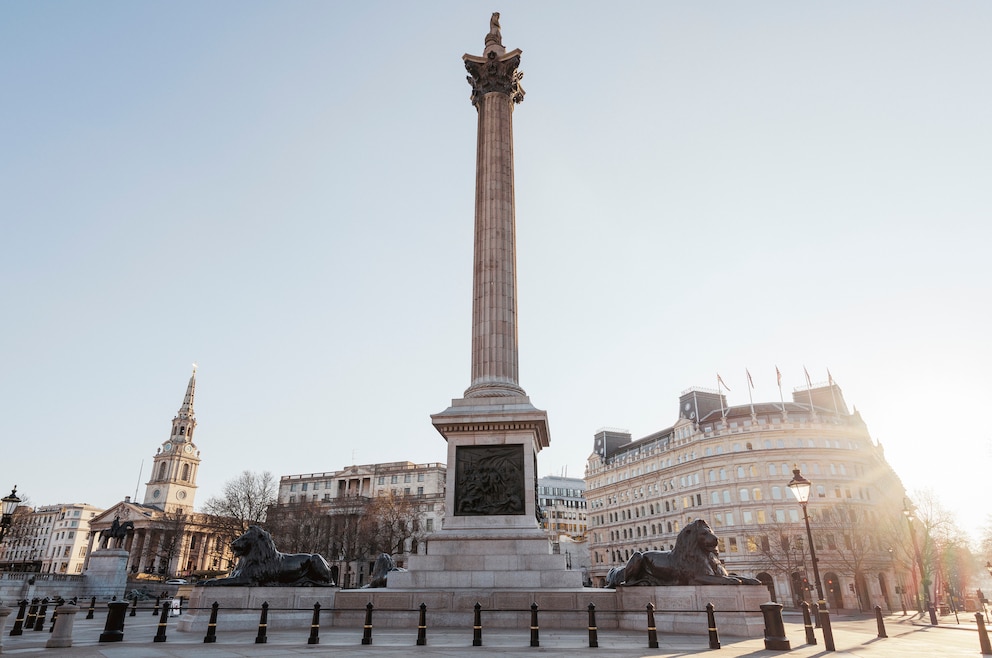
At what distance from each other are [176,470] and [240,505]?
208ft

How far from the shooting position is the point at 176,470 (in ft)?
414

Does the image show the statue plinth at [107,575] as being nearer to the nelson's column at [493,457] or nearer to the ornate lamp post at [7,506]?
the ornate lamp post at [7,506]

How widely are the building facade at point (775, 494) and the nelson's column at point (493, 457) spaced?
4651 centimetres

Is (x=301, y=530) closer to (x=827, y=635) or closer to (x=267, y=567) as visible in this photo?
(x=267, y=567)

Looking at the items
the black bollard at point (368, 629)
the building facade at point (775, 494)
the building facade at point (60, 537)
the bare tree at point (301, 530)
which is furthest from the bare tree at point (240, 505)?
the building facade at point (60, 537)

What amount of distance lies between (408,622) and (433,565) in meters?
2.67

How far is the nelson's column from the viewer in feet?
61.7

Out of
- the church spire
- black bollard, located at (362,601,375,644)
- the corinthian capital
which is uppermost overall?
the church spire

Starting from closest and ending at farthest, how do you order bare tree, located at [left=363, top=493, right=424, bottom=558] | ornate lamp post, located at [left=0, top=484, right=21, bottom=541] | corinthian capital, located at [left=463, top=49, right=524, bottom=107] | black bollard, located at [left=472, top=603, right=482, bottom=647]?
A: black bollard, located at [left=472, top=603, right=482, bottom=647], ornate lamp post, located at [left=0, top=484, right=21, bottom=541], corinthian capital, located at [left=463, top=49, right=524, bottom=107], bare tree, located at [left=363, top=493, right=424, bottom=558]

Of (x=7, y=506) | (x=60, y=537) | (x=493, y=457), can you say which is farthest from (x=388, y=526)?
(x=60, y=537)

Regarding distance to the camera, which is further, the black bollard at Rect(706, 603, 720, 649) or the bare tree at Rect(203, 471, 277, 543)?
the bare tree at Rect(203, 471, 277, 543)

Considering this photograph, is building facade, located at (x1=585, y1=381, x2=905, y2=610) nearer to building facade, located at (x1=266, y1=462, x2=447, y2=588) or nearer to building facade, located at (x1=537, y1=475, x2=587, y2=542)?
building facade, located at (x1=266, y1=462, x2=447, y2=588)

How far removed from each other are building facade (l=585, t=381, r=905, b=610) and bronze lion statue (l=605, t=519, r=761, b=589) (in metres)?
46.4

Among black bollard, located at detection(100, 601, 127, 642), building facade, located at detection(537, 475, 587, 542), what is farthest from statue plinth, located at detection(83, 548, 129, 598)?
building facade, located at detection(537, 475, 587, 542)
